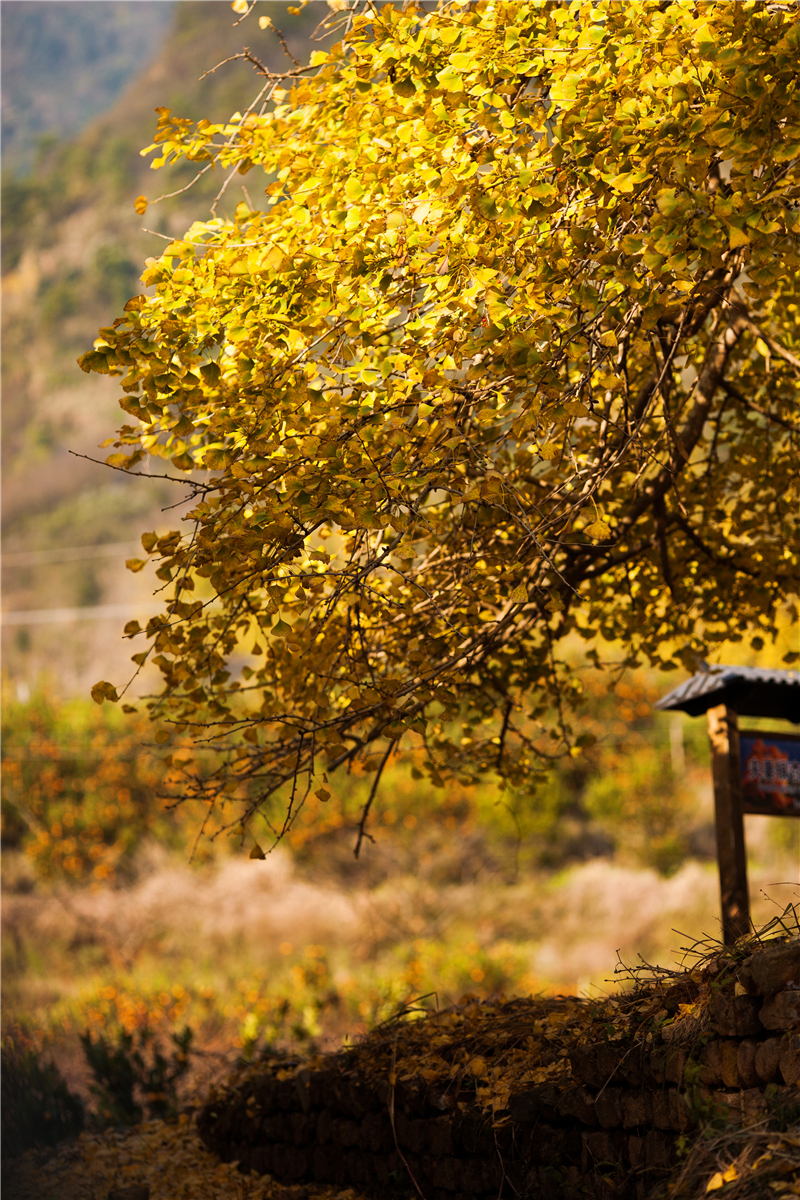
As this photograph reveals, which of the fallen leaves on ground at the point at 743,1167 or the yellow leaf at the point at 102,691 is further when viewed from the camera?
the yellow leaf at the point at 102,691

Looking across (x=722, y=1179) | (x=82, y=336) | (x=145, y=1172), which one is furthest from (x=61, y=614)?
(x=722, y=1179)

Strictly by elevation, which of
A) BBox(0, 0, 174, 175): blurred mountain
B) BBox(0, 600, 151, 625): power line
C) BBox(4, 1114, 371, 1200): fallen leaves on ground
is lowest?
BBox(4, 1114, 371, 1200): fallen leaves on ground

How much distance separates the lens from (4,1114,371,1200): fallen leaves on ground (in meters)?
4.67

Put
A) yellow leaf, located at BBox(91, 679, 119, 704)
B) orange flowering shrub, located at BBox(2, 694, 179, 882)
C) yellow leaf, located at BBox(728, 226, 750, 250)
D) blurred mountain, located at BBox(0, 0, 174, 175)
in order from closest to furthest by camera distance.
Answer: yellow leaf, located at BBox(728, 226, 750, 250), yellow leaf, located at BBox(91, 679, 119, 704), orange flowering shrub, located at BBox(2, 694, 179, 882), blurred mountain, located at BBox(0, 0, 174, 175)

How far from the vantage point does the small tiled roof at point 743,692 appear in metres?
5.26

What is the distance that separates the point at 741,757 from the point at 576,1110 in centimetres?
232

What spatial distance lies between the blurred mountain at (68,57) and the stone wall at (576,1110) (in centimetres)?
8874

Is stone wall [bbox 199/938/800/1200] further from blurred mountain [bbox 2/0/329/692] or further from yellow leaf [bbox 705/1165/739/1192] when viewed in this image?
blurred mountain [bbox 2/0/329/692]

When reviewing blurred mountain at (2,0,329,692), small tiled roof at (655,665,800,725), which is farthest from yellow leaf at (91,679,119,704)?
blurred mountain at (2,0,329,692)

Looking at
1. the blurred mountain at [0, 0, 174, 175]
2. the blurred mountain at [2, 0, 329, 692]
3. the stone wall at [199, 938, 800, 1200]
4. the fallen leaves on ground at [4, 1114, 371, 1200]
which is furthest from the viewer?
the blurred mountain at [0, 0, 174, 175]

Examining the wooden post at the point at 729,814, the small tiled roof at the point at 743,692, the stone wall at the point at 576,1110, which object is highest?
the small tiled roof at the point at 743,692

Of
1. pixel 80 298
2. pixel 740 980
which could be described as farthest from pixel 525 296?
pixel 80 298

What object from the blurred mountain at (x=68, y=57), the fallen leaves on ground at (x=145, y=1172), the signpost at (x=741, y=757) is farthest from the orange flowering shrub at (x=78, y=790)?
the blurred mountain at (x=68, y=57)

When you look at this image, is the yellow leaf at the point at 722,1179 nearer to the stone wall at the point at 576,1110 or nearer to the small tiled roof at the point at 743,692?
the stone wall at the point at 576,1110
